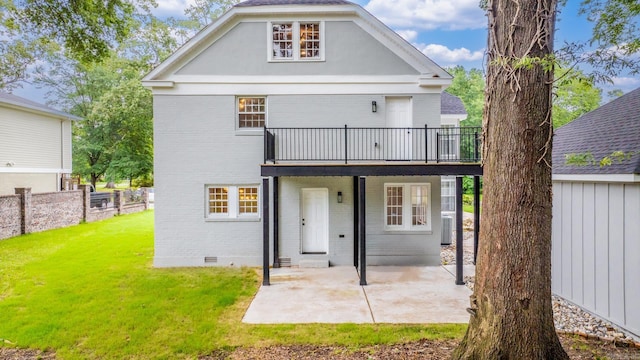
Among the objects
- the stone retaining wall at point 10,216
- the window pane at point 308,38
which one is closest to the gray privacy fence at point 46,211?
the stone retaining wall at point 10,216

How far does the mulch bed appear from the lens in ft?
14.5

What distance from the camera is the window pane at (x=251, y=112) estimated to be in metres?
9.39

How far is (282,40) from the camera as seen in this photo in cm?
934

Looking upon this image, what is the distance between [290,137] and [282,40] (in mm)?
2810

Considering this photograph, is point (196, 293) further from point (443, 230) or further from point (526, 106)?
point (443, 230)

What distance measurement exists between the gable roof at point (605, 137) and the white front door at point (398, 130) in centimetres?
353

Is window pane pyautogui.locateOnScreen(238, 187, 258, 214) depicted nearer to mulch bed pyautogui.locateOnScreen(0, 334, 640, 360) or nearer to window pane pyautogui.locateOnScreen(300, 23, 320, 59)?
window pane pyautogui.locateOnScreen(300, 23, 320, 59)

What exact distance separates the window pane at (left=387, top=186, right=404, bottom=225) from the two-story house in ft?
0.21

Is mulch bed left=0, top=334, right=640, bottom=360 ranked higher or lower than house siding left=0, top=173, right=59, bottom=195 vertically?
lower

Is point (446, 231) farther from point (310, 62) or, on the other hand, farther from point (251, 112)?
point (251, 112)

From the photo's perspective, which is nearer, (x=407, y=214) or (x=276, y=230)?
(x=276, y=230)

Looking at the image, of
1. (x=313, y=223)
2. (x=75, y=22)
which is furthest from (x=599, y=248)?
(x=75, y=22)

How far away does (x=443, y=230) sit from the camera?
11.9m

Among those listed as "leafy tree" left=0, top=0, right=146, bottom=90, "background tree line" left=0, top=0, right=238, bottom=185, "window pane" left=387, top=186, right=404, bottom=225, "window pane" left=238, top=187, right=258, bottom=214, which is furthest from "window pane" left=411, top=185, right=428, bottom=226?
"background tree line" left=0, top=0, right=238, bottom=185
